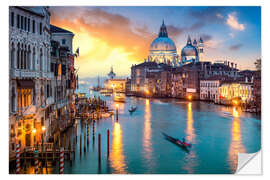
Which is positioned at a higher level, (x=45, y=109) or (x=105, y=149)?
(x=45, y=109)

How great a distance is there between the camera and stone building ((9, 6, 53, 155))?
5081mm

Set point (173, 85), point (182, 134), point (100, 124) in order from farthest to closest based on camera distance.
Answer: point (173, 85), point (100, 124), point (182, 134)

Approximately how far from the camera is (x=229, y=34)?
7.44 metres

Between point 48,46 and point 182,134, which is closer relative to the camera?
point 48,46

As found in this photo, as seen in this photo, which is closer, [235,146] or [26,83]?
[26,83]

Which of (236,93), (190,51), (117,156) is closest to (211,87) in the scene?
(236,93)

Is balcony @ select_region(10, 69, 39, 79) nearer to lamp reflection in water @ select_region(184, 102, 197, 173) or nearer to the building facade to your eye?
lamp reflection in water @ select_region(184, 102, 197, 173)

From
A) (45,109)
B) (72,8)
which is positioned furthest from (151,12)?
(45,109)

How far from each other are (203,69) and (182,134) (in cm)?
1804

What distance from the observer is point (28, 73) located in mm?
5480

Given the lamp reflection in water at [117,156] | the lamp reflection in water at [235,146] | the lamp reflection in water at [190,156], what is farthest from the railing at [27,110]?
the lamp reflection in water at [235,146]

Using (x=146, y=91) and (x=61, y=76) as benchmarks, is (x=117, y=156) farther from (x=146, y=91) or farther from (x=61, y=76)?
(x=146, y=91)
